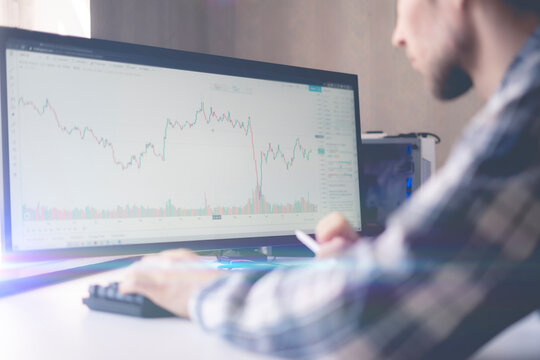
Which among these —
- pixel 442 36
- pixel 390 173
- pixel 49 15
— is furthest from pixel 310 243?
pixel 49 15

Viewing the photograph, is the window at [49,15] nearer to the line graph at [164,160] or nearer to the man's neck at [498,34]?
the line graph at [164,160]

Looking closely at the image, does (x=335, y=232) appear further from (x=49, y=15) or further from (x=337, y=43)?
(x=337, y=43)

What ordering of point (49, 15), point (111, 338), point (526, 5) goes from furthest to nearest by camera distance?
1. point (49, 15)
2. point (111, 338)
3. point (526, 5)

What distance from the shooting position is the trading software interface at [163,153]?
2.30 feet

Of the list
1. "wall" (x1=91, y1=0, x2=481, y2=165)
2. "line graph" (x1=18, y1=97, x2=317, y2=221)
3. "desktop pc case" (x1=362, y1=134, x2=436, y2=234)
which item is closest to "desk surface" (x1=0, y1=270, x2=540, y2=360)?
"line graph" (x1=18, y1=97, x2=317, y2=221)

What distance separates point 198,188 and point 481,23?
54 centimetres

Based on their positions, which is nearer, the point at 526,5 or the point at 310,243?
the point at 526,5

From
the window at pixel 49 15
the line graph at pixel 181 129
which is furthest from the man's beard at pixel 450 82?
the window at pixel 49 15

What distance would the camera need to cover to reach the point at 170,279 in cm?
56

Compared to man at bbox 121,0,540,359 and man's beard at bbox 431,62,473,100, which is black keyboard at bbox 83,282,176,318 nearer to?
man at bbox 121,0,540,359

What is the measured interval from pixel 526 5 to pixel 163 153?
1.88 ft

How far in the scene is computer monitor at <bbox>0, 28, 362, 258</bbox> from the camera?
698 millimetres

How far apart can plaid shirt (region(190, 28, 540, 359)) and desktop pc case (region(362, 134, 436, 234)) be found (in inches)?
44.2

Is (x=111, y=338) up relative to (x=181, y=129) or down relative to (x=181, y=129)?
down
